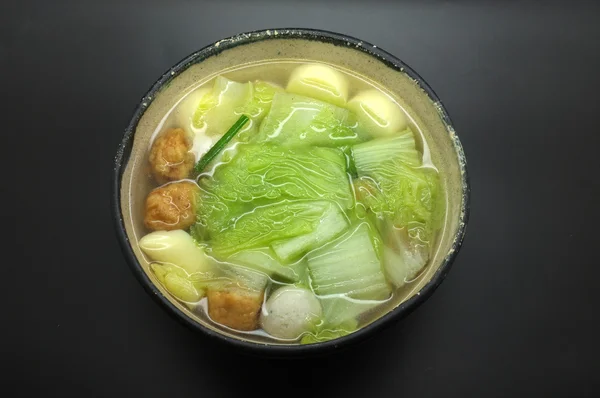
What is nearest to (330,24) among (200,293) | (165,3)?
(165,3)

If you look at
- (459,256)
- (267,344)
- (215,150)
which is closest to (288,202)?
(215,150)

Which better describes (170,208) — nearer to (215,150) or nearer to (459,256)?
(215,150)

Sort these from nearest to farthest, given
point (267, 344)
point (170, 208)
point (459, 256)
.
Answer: point (267, 344), point (170, 208), point (459, 256)

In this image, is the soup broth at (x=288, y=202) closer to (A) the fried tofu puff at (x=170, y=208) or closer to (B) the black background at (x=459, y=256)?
(A) the fried tofu puff at (x=170, y=208)

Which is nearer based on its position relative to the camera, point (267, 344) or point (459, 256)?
point (267, 344)

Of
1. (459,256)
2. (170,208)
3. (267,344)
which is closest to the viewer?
(267,344)

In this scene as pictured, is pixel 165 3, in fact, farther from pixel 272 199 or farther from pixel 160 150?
pixel 272 199

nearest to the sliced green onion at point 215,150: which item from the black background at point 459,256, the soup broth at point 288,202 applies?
the soup broth at point 288,202

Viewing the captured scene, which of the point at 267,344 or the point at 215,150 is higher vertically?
the point at 215,150
